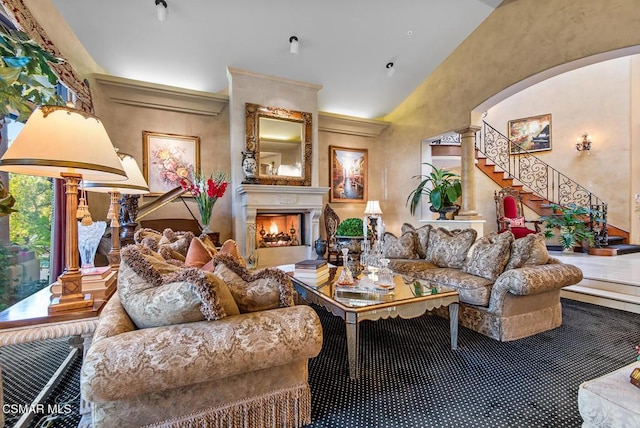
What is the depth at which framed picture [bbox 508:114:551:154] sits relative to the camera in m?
7.57

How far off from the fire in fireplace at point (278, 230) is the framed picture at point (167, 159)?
151cm

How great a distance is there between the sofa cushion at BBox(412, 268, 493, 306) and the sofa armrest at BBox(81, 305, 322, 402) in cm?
182

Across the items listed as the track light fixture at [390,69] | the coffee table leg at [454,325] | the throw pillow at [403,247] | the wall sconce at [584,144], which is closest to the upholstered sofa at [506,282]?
the coffee table leg at [454,325]

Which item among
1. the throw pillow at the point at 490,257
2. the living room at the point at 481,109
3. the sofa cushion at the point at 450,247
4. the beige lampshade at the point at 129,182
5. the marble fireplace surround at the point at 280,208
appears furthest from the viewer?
the marble fireplace surround at the point at 280,208

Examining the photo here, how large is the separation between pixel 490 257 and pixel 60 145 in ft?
10.6

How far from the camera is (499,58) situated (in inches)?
173

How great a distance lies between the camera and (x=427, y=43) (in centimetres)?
476

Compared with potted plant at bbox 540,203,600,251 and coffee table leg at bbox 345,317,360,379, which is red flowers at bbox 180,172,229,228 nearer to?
coffee table leg at bbox 345,317,360,379

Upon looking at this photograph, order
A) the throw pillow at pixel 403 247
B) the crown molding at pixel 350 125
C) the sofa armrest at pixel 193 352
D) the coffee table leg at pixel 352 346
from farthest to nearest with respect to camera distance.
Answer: the crown molding at pixel 350 125, the throw pillow at pixel 403 247, the coffee table leg at pixel 352 346, the sofa armrest at pixel 193 352

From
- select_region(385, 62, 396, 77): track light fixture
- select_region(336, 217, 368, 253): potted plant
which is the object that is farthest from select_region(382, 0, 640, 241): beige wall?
select_region(336, 217, 368, 253): potted plant

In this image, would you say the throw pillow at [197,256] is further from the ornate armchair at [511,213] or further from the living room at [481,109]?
the ornate armchair at [511,213]

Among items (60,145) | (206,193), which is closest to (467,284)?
(60,145)

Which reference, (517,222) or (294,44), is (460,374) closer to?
(294,44)

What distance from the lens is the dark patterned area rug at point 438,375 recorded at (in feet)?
5.23
